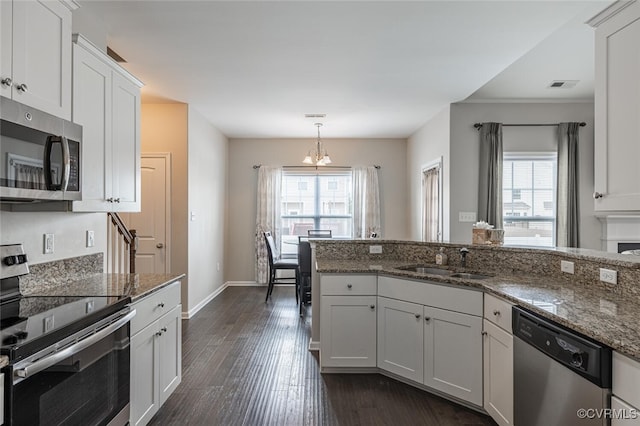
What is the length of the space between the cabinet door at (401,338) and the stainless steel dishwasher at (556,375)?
0.75 meters

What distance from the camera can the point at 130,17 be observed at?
2.51m

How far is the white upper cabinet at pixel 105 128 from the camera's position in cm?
195

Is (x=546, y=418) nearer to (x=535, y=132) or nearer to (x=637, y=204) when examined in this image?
(x=637, y=204)

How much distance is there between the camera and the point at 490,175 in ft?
14.6

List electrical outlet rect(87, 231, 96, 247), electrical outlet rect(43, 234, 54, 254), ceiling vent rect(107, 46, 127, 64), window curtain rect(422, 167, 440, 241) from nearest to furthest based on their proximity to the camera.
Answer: electrical outlet rect(43, 234, 54, 254), electrical outlet rect(87, 231, 96, 247), ceiling vent rect(107, 46, 127, 64), window curtain rect(422, 167, 440, 241)

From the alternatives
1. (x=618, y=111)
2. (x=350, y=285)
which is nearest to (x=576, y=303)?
(x=618, y=111)

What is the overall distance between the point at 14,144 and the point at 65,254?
97cm

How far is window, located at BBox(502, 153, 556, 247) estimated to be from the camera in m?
4.67

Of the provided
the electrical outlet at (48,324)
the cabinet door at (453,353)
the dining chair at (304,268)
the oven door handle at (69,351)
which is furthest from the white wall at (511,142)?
the electrical outlet at (48,324)

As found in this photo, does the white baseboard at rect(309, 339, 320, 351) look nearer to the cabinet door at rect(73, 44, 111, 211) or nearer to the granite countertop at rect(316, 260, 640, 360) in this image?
the granite countertop at rect(316, 260, 640, 360)

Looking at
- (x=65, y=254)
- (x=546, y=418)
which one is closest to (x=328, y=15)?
(x=65, y=254)

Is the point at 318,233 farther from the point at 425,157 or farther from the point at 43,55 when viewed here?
the point at 43,55

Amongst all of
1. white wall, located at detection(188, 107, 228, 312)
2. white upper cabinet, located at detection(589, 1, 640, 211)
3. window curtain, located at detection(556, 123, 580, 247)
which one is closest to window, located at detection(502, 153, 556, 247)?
window curtain, located at detection(556, 123, 580, 247)

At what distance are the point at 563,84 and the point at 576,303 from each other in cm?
349
